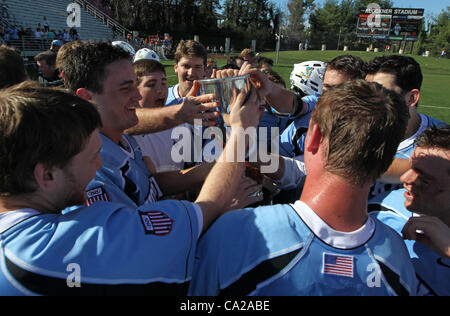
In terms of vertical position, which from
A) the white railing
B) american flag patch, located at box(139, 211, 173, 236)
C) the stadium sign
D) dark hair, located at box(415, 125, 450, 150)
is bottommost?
american flag patch, located at box(139, 211, 173, 236)

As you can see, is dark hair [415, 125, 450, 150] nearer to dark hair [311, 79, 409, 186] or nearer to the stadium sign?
dark hair [311, 79, 409, 186]

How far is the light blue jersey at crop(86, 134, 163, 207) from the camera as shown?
1.84 m

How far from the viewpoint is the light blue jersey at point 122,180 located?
1837 mm

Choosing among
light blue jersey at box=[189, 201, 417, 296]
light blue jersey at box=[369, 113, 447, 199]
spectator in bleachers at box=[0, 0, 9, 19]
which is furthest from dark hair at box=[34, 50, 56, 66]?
spectator in bleachers at box=[0, 0, 9, 19]

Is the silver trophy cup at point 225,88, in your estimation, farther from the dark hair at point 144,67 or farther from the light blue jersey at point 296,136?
the dark hair at point 144,67

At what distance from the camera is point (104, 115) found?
7.86 feet

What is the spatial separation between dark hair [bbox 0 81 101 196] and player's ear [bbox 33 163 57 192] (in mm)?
17

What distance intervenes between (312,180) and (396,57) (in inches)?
93.5

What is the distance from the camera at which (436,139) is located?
204 centimetres

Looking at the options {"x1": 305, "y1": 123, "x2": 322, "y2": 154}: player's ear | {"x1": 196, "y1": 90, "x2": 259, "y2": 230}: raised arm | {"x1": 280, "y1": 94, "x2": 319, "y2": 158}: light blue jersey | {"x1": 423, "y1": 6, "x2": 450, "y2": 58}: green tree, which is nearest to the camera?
{"x1": 305, "y1": 123, "x2": 322, "y2": 154}: player's ear

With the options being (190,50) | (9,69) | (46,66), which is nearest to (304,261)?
(9,69)

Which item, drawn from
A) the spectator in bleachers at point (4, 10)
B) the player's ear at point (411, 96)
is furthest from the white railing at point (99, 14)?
the player's ear at point (411, 96)

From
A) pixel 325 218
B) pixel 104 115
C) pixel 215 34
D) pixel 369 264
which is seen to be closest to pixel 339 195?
pixel 325 218

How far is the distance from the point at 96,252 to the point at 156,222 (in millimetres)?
279
